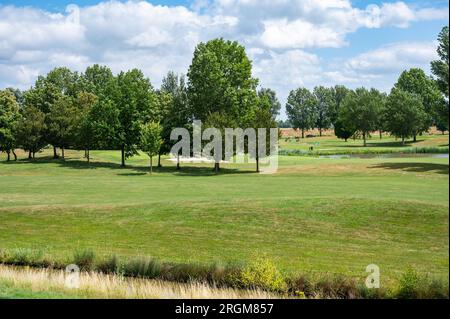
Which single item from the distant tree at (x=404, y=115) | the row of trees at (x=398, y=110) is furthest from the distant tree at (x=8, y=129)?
the distant tree at (x=404, y=115)

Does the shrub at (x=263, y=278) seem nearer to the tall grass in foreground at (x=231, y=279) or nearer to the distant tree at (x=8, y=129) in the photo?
the tall grass in foreground at (x=231, y=279)

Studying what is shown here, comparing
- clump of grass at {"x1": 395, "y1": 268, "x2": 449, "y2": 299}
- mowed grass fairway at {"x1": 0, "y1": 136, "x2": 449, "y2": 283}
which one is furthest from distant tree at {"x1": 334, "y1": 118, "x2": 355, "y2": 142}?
clump of grass at {"x1": 395, "y1": 268, "x2": 449, "y2": 299}

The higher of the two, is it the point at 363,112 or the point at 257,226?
the point at 363,112

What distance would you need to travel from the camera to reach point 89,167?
61.2 meters

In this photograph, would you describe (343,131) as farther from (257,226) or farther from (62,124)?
(257,226)

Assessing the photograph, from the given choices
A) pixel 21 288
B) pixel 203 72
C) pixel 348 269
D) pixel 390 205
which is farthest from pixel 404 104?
pixel 21 288

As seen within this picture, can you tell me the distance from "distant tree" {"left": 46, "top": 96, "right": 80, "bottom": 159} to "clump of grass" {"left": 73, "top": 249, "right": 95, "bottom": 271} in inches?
2051

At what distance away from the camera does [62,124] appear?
228 ft

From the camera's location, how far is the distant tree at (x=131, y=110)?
209ft

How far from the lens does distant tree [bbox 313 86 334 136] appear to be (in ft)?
497

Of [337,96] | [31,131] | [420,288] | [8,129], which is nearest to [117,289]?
[420,288]

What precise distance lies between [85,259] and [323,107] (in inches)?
5740

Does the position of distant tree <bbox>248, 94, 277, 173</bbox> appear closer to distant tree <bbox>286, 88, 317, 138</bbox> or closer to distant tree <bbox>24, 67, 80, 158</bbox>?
distant tree <bbox>24, 67, 80, 158</bbox>
